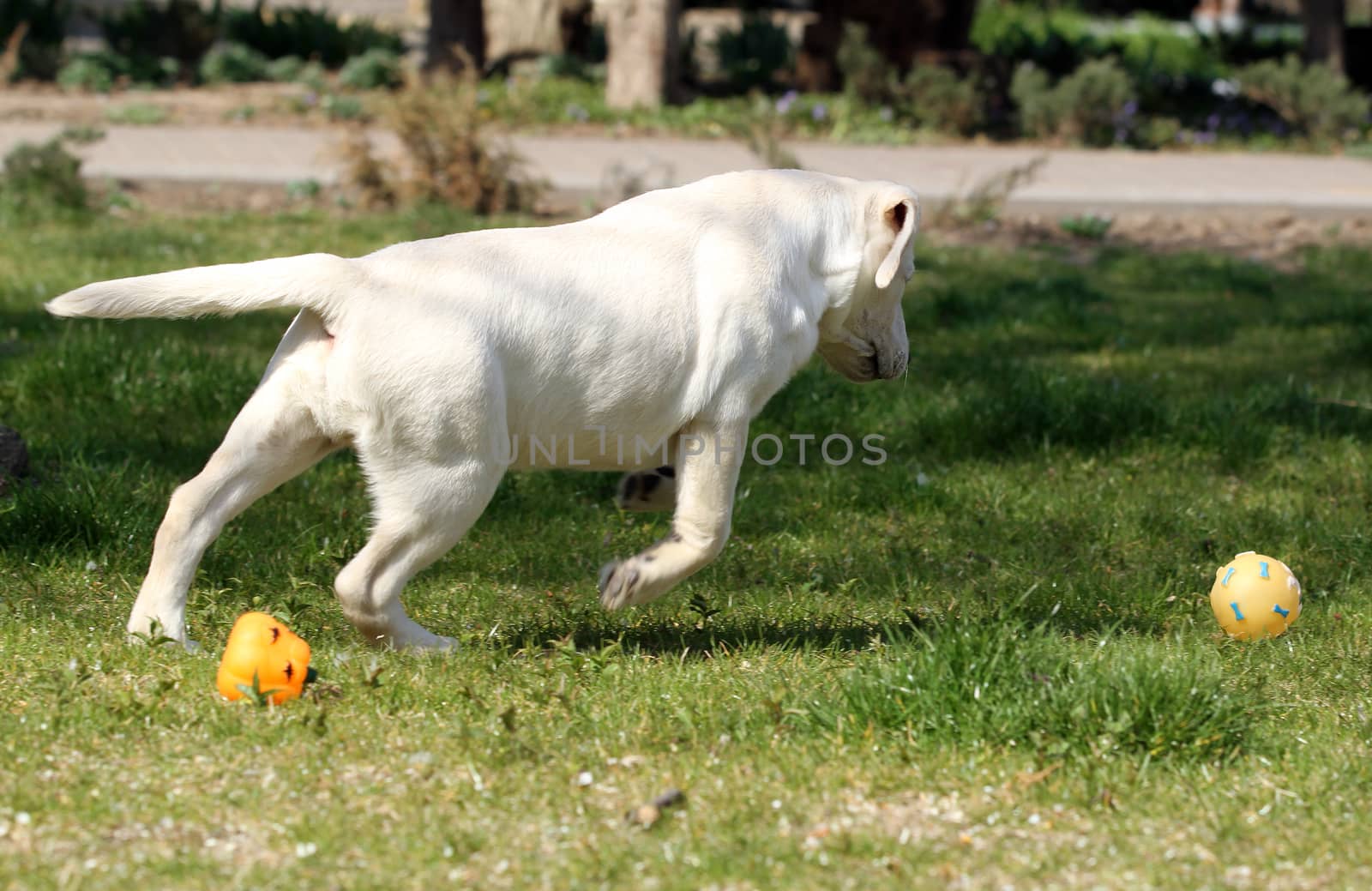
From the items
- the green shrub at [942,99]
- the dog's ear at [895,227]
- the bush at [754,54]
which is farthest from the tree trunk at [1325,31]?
the dog's ear at [895,227]

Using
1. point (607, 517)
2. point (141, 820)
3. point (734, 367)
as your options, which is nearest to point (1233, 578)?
point (734, 367)

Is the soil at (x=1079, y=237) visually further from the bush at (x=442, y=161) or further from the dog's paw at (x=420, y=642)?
the dog's paw at (x=420, y=642)

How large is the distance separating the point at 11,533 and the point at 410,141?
660 cm

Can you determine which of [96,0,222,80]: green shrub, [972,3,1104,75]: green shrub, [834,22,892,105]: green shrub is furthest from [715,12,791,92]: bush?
[96,0,222,80]: green shrub

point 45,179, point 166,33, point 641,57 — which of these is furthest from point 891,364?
point 166,33

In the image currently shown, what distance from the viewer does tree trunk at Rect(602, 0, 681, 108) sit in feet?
57.0

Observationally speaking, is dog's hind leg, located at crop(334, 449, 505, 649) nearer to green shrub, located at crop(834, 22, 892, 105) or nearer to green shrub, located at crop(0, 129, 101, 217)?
green shrub, located at crop(0, 129, 101, 217)

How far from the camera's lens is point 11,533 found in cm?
531

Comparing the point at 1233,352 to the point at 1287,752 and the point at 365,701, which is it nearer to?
the point at 1287,752

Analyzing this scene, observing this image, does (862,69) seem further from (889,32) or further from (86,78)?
(86,78)

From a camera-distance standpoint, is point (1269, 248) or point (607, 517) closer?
point (607, 517)

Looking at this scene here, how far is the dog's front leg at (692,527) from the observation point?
440cm

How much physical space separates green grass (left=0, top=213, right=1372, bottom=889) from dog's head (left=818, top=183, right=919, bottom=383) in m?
0.79

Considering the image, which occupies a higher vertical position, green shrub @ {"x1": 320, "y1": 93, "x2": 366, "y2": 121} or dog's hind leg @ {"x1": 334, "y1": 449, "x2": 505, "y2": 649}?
dog's hind leg @ {"x1": 334, "y1": 449, "x2": 505, "y2": 649}
